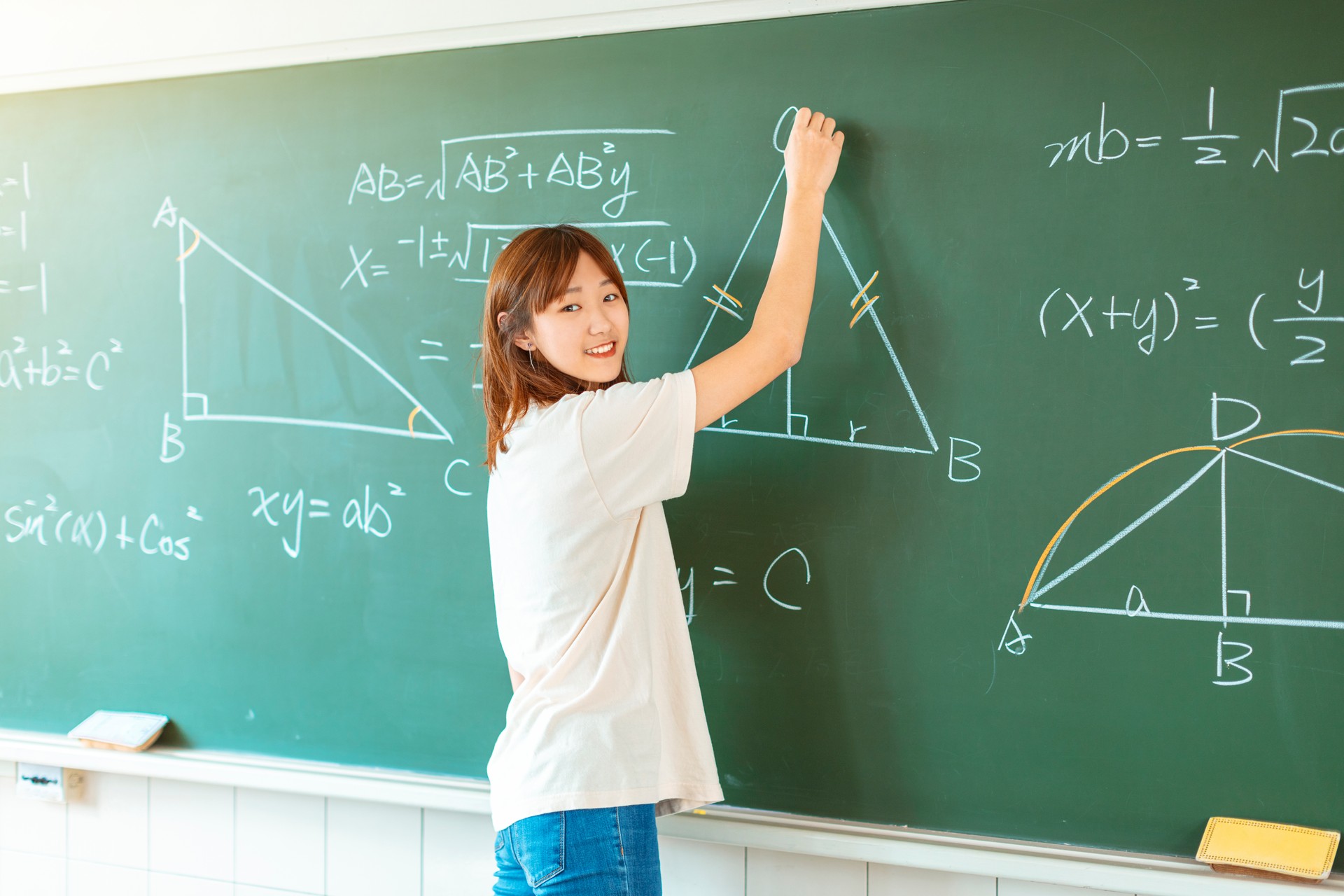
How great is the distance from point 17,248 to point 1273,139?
8.50ft

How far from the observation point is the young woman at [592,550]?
137 cm

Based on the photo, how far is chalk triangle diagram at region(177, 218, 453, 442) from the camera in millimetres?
1929

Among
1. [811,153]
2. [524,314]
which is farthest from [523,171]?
[811,153]

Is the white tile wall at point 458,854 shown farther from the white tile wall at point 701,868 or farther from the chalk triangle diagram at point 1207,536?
the chalk triangle diagram at point 1207,536

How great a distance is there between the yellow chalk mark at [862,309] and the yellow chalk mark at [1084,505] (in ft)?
1.62

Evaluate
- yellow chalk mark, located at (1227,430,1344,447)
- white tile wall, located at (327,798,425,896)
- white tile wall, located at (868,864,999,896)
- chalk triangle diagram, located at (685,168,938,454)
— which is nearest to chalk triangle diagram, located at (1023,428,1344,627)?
yellow chalk mark, located at (1227,430,1344,447)

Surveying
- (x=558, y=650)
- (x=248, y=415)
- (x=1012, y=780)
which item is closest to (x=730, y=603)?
(x=558, y=650)

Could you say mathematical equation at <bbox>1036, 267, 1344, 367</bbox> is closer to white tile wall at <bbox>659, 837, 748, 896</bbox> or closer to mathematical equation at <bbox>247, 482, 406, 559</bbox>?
white tile wall at <bbox>659, 837, 748, 896</bbox>

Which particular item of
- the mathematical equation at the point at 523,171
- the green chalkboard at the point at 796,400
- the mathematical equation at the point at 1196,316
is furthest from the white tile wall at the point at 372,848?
the mathematical equation at the point at 1196,316

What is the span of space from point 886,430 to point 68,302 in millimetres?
1865

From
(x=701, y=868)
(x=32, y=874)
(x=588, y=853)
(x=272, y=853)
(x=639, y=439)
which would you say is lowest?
(x=32, y=874)

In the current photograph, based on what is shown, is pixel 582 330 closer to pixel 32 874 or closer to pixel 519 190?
pixel 519 190

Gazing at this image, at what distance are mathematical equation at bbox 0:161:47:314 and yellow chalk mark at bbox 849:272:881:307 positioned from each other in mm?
1848

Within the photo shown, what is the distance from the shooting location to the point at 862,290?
1650 millimetres
